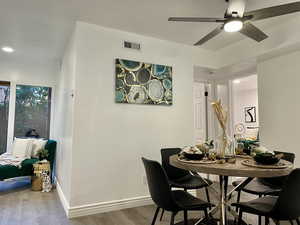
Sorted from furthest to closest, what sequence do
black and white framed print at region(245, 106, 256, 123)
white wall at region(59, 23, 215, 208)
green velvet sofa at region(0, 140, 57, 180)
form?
1. black and white framed print at region(245, 106, 256, 123)
2. green velvet sofa at region(0, 140, 57, 180)
3. white wall at region(59, 23, 215, 208)

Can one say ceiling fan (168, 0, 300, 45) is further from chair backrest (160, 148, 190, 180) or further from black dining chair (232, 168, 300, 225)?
chair backrest (160, 148, 190, 180)

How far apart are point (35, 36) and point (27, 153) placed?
91.1 inches

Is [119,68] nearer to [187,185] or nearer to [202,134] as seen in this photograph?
[187,185]

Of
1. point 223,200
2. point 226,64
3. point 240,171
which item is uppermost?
point 226,64

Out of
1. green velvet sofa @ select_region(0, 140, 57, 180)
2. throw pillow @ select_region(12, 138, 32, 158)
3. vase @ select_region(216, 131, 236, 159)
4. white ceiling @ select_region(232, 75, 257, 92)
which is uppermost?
white ceiling @ select_region(232, 75, 257, 92)

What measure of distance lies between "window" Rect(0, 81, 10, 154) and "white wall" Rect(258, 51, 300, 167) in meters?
5.38

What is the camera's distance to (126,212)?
290 centimetres

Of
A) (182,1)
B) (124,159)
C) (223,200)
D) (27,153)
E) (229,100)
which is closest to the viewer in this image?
(223,200)

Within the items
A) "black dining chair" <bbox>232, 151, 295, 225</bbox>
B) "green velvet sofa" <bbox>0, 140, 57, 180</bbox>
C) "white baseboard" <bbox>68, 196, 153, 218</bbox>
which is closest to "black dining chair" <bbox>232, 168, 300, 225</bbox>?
"black dining chair" <bbox>232, 151, 295, 225</bbox>

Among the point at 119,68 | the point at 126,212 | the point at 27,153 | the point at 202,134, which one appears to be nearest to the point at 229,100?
the point at 202,134

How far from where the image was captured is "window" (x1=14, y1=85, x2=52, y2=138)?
4.95 metres

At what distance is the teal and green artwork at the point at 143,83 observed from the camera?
3175mm

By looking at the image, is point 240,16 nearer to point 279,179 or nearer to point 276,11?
point 276,11

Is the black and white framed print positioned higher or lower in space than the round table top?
higher
